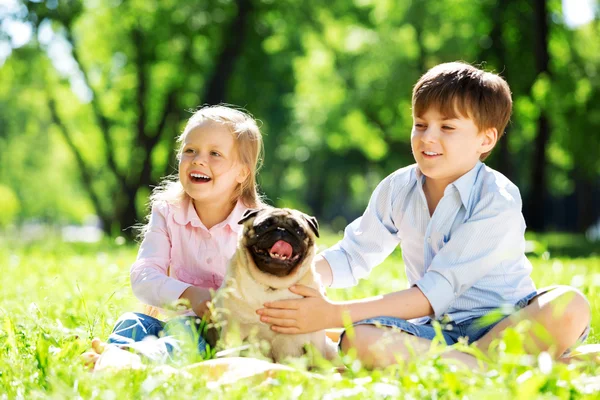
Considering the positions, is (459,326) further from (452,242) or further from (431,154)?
(431,154)

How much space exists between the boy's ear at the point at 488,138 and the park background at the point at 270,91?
138 centimetres

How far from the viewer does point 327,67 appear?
30047 mm

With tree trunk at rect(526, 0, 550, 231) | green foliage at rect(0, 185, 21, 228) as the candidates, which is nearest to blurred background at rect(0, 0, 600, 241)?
tree trunk at rect(526, 0, 550, 231)

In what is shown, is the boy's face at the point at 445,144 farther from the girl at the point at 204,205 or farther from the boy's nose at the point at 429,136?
the girl at the point at 204,205

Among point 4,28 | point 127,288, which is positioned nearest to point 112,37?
point 4,28

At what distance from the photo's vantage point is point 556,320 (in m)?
3.62

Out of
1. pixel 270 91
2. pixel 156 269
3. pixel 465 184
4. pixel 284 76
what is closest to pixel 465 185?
pixel 465 184

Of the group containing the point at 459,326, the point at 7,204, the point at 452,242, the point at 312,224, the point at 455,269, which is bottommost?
the point at 7,204

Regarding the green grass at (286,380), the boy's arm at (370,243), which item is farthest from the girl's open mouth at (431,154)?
the green grass at (286,380)

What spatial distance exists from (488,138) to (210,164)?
159 centimetres

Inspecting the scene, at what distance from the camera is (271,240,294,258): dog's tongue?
3398 millimetres

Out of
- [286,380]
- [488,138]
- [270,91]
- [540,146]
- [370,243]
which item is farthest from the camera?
[270,91]

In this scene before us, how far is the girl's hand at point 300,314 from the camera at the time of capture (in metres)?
3.46

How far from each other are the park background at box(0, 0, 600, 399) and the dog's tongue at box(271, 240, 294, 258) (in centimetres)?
121
